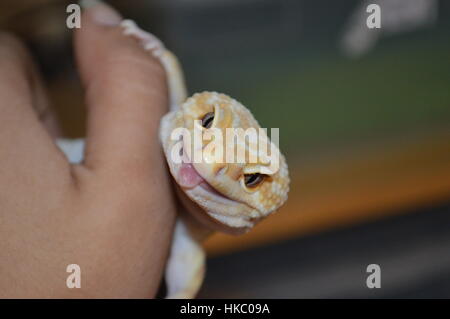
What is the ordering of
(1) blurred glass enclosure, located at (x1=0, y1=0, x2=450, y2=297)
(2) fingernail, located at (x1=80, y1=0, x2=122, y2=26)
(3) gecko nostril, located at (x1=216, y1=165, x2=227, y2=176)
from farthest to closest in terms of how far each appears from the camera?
(1) blurred glass enclosure, located at (x1=0, y1=0, x2=450, y2=297) → (2) fingernail, located at (x1=80, y1=0, x2=122, y2=26) → (3) gecko nostril, located at (x1=216, y1=165, x2=227, y2=176)

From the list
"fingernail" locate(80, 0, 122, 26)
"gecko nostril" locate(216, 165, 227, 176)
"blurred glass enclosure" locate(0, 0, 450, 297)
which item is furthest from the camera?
"blurred glass enclosure" locate(0, 0, 450, 297)

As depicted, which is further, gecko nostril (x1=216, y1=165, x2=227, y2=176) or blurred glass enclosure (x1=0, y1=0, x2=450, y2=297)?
blurred glass enclosure (x1=0, y1=0, x2=450, y2=297)

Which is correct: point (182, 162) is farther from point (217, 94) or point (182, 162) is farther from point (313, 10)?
point (313, 10)

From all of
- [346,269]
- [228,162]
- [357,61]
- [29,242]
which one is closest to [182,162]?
[228,162]

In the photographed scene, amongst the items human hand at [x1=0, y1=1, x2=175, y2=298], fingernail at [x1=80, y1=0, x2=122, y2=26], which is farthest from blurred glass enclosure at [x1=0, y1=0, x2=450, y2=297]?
human hand at [x1=0, y1=1, x2=175, y2=298]

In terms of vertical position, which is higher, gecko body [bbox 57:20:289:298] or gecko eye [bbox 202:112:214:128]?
gecko eye [bbox 202:112:214:128]

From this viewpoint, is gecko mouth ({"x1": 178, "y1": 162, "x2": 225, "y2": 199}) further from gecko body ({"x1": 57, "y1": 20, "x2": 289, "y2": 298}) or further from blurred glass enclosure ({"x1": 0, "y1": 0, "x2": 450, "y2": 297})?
blurred glass enclosure ({"x1": 0, "y1": 0, "x2": 450, "y2": 297})
